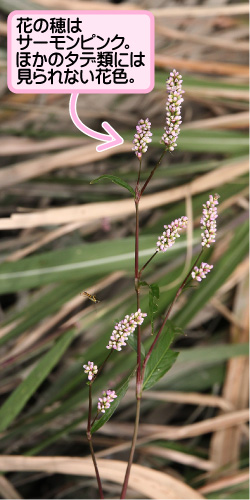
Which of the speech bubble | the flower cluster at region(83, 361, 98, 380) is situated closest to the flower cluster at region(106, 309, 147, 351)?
the flower cluster at region(83, 361, 98, 380)

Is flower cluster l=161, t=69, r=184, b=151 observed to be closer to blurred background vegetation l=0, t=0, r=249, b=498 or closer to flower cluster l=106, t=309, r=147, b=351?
flower cluster l=106, t=309, r=147, b=351

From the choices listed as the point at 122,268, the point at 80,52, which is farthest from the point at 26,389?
the point at 80,52

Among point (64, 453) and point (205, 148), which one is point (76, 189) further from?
point (64, 453)

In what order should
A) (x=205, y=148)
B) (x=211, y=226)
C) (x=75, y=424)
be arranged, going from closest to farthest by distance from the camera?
1. (x=211, y=226)
2. (x=75, y=424)
3. (x=205, y=148)

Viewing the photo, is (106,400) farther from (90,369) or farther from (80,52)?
(80,52)

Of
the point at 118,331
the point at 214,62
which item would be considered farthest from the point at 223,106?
the point at 118,331

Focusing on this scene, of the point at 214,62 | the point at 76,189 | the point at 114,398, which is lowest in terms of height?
the point at 114,398

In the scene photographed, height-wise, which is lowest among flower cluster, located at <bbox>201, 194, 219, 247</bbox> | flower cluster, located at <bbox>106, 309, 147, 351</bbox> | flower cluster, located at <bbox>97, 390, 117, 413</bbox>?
flower cluster, located at <bbox>97, 390, 117, 413</bbox>

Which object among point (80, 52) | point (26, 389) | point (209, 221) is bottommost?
point (26, 389)
